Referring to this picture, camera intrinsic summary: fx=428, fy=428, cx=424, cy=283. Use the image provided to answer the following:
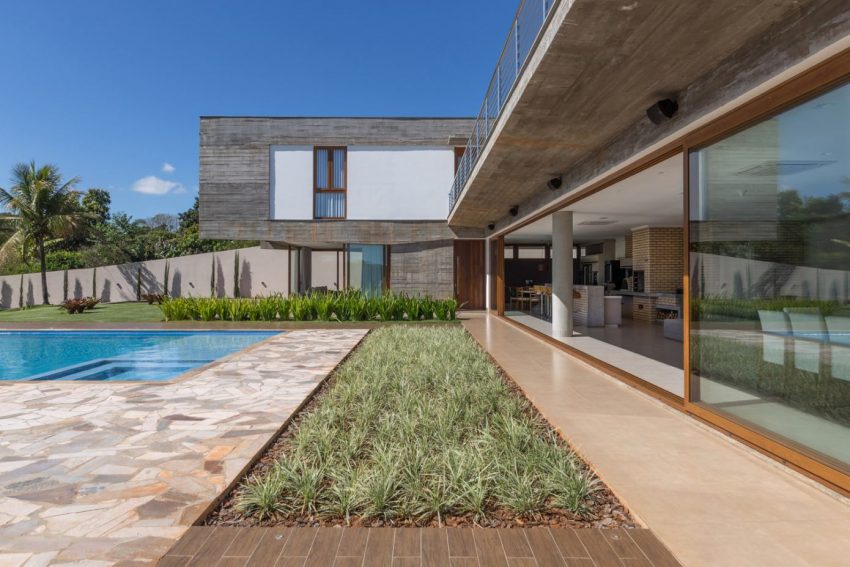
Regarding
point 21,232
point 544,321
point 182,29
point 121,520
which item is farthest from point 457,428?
point 21,232

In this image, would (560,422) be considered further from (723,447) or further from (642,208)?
(642,208)

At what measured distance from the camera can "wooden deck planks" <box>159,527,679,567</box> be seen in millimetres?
1878

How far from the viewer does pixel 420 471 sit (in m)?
2.62

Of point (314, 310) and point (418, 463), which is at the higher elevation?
point (314, 310)

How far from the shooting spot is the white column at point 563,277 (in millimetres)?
8578

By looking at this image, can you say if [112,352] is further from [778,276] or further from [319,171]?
[778,276]

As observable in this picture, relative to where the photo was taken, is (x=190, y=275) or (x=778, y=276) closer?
(x=778, y=276)

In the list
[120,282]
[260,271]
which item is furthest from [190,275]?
[260,271]

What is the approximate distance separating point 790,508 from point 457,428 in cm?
202

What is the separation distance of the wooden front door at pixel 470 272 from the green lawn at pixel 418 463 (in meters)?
10.7

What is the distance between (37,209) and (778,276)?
23492 millimetres

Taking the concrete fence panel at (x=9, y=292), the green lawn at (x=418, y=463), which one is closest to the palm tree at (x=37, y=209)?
the concrete fence panel at (x=9, y=292)

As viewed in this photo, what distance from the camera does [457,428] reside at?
11.1 feet

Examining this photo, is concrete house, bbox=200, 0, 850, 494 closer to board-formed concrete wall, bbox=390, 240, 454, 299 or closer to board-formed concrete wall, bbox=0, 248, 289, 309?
board-formed concrete wall, bbox=390, 240, 454, 299
